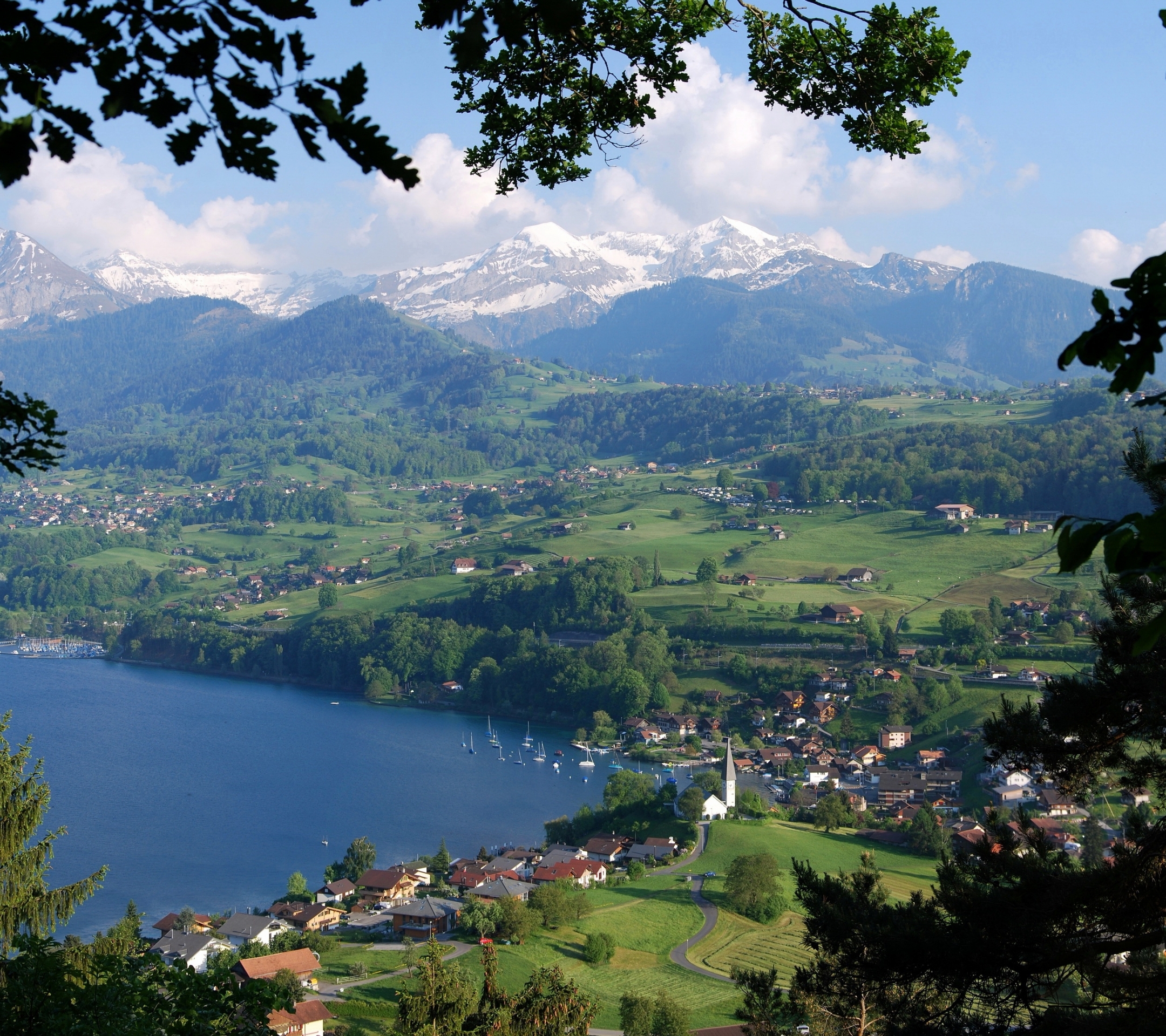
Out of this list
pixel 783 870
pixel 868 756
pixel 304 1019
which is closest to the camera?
pixel 304 1019

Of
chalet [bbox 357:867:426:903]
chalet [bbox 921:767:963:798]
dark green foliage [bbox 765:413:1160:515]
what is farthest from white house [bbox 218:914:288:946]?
dark green foliage [bbox 765:413:1160:515]

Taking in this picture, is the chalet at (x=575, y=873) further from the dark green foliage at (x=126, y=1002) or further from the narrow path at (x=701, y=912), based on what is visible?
the dark green foliage at (x=126, y=1002)

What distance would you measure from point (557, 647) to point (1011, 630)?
70.5ft

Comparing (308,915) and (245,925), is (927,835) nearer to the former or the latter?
(308,915)

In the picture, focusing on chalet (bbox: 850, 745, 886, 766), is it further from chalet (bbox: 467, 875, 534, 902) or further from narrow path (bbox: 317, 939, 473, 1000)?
narrow path (bbox: 317, 939, 473, 1000)

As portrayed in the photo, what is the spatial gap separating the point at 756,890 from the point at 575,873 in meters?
5.18

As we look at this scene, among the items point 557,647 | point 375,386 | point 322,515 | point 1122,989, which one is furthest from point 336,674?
point 375,386

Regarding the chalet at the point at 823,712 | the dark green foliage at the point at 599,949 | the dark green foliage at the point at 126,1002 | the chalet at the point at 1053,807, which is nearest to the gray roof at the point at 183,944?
the dark green foliage at the point at 599,949

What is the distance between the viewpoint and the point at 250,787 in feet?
140

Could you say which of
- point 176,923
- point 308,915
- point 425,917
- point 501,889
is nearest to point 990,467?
point 501,889

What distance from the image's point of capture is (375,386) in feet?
584

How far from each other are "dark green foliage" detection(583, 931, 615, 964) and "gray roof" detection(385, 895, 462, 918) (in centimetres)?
391

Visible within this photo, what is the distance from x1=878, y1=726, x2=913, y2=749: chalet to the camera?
43531mm

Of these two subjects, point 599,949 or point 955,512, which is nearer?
point 599,949
